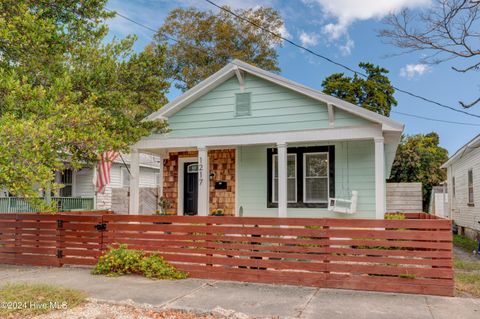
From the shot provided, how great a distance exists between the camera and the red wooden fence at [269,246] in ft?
19.8

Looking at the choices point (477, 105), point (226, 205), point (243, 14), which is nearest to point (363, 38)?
point (477, 105)

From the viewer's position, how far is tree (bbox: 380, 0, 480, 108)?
434 inches

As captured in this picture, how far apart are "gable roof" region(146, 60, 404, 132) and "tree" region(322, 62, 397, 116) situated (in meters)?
19.0

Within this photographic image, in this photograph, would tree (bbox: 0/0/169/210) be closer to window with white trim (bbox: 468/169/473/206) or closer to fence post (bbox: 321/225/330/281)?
fence post (bbox: 321/225/330/281)

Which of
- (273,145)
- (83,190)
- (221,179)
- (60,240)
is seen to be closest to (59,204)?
(83,190)

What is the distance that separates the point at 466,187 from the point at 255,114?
10.9 metres

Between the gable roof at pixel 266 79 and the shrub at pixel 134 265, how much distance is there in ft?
14.7

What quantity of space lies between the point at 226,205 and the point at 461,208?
457 inches

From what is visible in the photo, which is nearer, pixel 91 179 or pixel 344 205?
pixel 344 205

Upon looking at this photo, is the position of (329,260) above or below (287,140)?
below

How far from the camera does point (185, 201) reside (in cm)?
1209

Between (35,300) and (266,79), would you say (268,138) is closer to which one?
(266,79)

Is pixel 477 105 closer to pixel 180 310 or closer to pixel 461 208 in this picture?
pixel 461 208

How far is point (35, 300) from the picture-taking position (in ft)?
17.3
